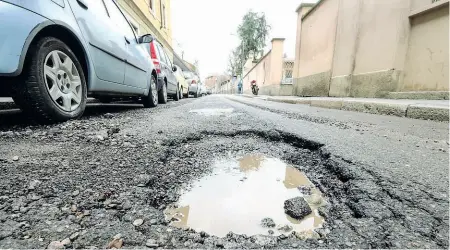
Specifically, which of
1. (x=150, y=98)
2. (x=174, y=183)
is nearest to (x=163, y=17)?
(x=150, y=98)

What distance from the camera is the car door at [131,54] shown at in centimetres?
342

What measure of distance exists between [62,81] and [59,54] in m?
0.24

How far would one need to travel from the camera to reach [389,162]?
1418mm

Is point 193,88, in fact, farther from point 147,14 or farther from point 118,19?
point 118,19

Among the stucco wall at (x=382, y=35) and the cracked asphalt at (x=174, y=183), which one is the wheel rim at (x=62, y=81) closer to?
the cracked asphalt at (x=174, y=183)

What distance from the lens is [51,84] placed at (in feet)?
6.97

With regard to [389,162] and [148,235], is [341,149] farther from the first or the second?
[148,235]

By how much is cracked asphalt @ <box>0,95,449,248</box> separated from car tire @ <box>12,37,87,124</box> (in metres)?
0.16

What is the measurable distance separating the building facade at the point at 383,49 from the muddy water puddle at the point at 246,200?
14.8 feet

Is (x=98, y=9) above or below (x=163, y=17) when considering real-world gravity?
below

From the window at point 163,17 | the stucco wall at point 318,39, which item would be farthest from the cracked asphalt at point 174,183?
the window at point 163,17

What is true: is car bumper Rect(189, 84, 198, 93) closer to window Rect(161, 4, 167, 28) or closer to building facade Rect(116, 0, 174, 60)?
building facade Rect(116, 0, 174, 60)

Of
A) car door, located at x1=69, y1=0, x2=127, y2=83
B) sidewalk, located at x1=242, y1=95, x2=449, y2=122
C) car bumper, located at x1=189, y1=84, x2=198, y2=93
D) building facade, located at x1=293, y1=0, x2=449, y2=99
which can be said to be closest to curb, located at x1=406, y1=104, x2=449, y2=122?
sidewalk, located at x1=242, y1=95, x2=449, y2=122

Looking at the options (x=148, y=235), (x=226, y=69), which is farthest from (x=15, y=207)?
(x=226, y=69)
